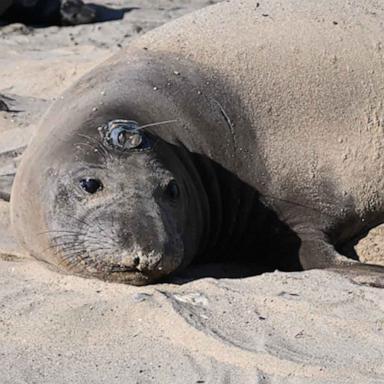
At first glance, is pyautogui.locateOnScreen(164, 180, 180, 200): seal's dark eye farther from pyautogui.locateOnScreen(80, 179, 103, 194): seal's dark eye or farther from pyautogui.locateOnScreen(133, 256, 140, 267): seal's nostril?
pyautogui.locateOnScreen(133, 256, 140, 267): seal's nostril

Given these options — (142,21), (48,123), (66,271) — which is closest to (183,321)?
(66,271)

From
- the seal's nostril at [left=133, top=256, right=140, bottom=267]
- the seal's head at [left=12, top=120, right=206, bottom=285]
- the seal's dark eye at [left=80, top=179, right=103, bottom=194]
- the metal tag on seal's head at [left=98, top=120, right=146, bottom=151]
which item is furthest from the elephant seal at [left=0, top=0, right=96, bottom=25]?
the seal's nostril at [left=133, top=256, right=140, bottom=267]

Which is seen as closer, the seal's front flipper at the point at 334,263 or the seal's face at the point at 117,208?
the seal's face at the point at 117,208

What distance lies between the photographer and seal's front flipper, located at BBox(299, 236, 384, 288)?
4676 mm

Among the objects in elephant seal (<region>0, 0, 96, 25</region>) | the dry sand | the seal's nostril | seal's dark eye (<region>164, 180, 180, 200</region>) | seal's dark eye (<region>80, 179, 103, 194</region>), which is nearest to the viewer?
the dry sand

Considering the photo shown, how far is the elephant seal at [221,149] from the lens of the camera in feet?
14.9

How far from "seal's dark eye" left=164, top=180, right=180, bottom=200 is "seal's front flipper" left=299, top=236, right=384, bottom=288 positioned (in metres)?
0.73

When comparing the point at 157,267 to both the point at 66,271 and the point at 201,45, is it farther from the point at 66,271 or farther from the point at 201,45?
the point at 201,45

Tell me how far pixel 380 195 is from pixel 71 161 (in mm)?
1646

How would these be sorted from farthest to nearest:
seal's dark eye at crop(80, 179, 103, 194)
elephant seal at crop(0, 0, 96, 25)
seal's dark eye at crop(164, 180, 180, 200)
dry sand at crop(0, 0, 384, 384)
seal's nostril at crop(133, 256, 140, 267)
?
elephant seal at crop(0, 0, 96, 25) < seal's dark eye at crop(164, 180, 180, 200) < seal's dark eye at crop(80, 179, 103, 194) < seal's nostril at crop(133, 256, 140, 267) < dry sand at crop(0, 0, 384, 384)

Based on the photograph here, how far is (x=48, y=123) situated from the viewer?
209 inches

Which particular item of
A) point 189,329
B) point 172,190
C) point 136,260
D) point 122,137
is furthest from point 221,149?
point 189,329

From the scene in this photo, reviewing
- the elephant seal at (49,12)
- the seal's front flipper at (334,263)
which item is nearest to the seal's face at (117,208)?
the seal's front flipper at (334,263)

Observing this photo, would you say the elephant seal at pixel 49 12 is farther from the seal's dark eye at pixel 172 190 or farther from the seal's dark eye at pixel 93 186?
the seal's dark eye at pixel 93 186
